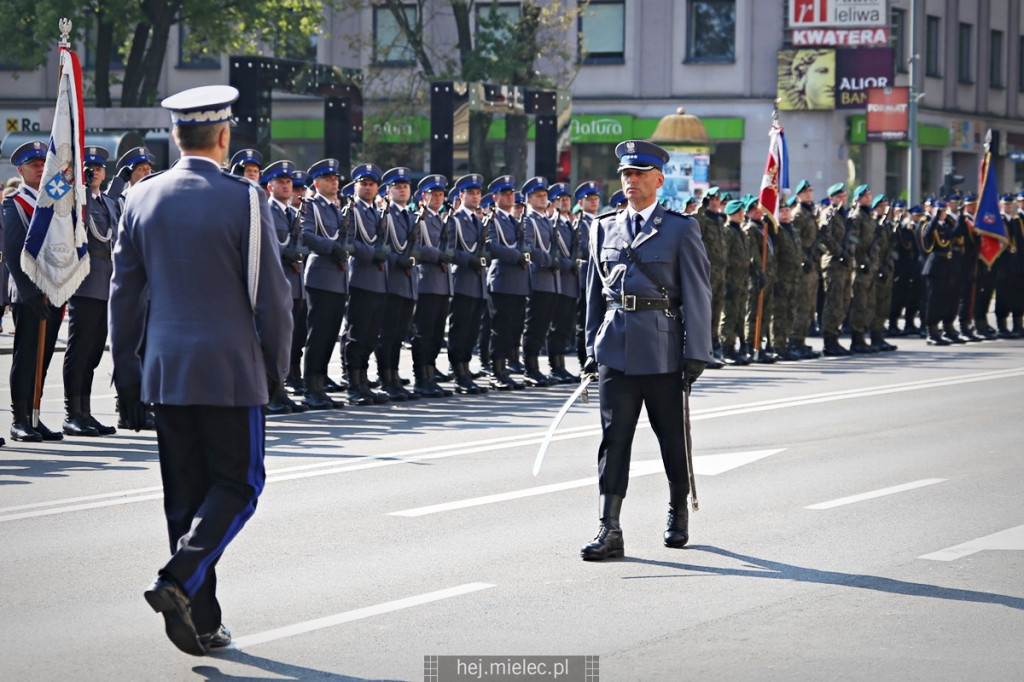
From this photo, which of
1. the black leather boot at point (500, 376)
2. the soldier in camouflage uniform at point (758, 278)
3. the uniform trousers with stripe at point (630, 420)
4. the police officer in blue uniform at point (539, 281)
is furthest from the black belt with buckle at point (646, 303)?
the soldier in camouflage uniform at point (758, 278)

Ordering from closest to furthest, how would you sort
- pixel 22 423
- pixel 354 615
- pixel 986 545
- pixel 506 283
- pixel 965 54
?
pixel 354 615, pixel 986 545, pixel 22 423, pixel 506 283, pixel 965 54

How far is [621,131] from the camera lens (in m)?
46.0

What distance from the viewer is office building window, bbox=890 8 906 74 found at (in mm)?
Result: 47062

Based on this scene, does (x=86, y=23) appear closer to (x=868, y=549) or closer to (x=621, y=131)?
(x=621, y=131)

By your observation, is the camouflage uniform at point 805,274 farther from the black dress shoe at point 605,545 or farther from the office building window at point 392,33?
the office building window at point 392,33

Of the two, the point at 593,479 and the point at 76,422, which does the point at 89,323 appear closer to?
the point at 76,422

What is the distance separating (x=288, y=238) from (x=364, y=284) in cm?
111

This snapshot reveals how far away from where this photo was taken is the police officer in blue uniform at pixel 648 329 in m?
8.39

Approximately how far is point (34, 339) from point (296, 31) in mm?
29632

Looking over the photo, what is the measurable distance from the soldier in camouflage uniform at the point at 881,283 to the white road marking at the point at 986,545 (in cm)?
1537

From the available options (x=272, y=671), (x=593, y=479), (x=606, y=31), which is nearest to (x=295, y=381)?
(x=593, y=479)

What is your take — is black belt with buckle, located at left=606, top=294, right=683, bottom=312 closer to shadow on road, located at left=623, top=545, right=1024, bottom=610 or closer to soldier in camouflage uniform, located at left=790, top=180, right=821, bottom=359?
shadow on road, located at left=623, top=545, right=1024, bottom=610

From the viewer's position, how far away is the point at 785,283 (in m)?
22.8

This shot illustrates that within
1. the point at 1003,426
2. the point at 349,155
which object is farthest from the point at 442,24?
the point at 1003,426
